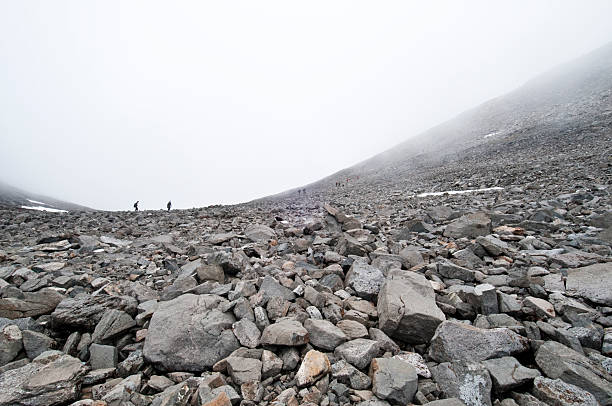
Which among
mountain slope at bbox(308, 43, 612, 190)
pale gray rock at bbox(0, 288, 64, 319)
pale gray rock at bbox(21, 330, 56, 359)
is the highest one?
pale gray rock at bbox(0, 288, 64, 319)

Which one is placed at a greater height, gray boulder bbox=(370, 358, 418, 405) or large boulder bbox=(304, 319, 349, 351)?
large boulder bbox=(304, 319, 349, 351)

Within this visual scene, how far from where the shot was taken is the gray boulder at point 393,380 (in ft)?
7.45

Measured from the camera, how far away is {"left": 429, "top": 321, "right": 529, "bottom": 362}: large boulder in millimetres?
2654

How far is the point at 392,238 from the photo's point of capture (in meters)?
6.71

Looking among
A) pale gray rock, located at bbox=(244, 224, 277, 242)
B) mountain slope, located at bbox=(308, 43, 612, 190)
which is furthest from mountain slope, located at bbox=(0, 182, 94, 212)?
mountain slope, located at bbox=(308, 43, 612, 190)

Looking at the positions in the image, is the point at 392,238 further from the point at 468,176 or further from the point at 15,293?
the point at 468,176

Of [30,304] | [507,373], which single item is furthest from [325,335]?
[30,304]

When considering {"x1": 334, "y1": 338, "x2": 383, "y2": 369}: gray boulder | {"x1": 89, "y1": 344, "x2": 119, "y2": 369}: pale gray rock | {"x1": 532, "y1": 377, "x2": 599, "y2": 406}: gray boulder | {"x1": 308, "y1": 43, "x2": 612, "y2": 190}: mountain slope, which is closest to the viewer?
{"x1": 532, "y1": 377, "x2": 599, "y2": 406}: gray boulder

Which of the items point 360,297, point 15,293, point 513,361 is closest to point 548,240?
point 513,361

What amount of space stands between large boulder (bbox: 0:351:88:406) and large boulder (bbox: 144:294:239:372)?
2.20 feet

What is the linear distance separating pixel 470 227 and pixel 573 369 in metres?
4.37

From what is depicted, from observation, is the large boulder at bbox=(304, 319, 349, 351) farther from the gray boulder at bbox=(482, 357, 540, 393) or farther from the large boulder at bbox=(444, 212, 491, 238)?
the large boulder at bbox=(444, 212, 491, 238)

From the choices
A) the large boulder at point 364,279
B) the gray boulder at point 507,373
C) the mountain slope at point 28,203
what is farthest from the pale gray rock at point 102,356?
the mountain slope at point 28,203

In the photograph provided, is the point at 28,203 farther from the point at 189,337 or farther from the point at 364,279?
the point at 364,279
